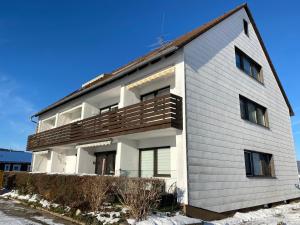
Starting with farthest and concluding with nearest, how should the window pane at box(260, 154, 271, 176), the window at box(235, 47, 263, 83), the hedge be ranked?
the window at box(235, 47, 263, 83)
the window pane at box(260, 154, 271, 176)
the hedge

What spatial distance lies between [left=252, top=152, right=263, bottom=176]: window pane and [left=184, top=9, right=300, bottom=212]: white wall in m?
0.49

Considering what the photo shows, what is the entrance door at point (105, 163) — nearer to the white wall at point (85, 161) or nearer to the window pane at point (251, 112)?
the white wall at point (85, 161)

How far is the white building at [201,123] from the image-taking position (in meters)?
11.9

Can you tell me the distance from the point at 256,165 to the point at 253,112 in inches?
150

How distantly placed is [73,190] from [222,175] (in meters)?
7.59

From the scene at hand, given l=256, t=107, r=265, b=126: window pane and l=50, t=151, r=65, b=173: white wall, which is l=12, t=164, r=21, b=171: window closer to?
l=50, t=151, r=65, b=173: white wall

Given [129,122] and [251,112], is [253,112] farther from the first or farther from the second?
[129,122]

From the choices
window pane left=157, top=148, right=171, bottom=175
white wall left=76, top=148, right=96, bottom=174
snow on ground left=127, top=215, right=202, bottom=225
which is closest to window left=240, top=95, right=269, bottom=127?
window pane left=157, top=148, right=171, bottom=175

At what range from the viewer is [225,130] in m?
13.9

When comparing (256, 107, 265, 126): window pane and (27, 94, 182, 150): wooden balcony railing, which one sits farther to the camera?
(256, 107, 265, 126): window pane

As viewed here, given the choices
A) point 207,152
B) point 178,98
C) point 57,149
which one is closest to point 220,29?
point 178,98

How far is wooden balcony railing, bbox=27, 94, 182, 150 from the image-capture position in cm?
1177

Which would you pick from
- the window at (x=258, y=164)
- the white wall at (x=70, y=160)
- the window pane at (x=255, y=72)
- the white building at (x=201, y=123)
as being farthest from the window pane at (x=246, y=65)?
the white wall at (x=70, y=160)

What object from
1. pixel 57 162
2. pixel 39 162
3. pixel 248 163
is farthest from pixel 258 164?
pixel 39 162
